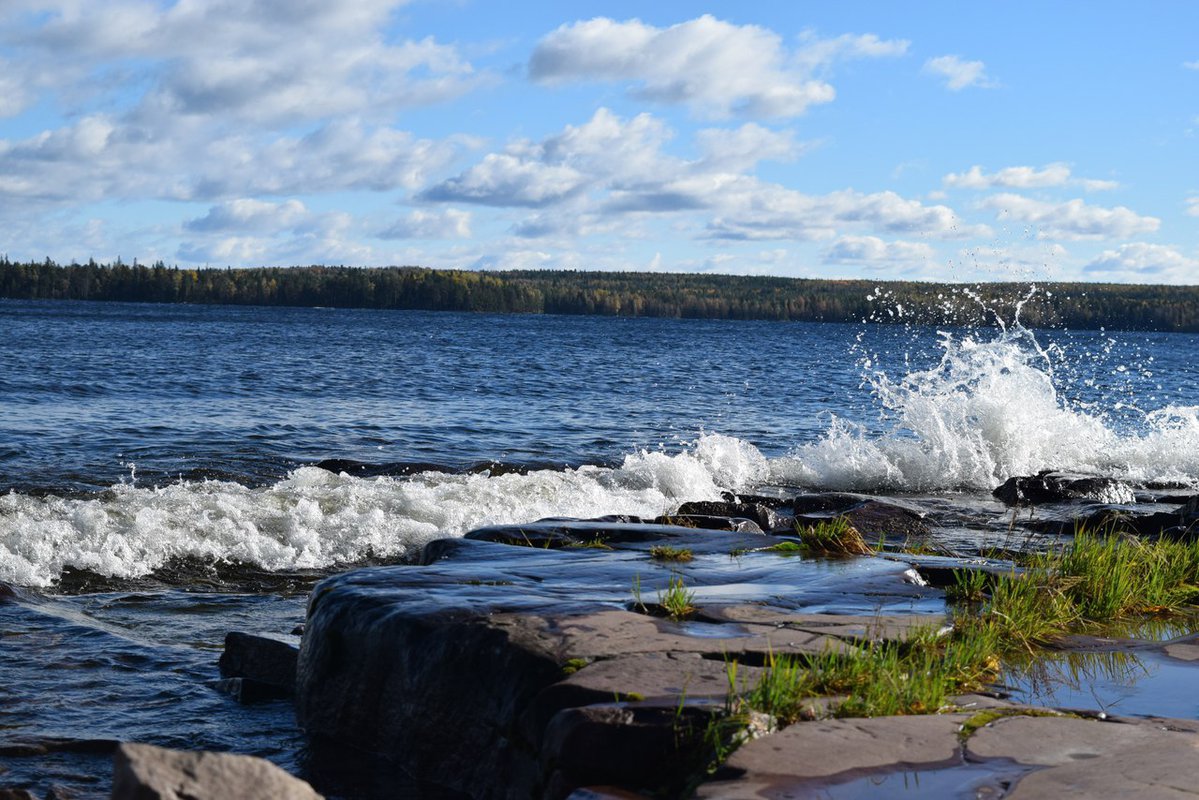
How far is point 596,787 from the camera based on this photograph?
13.5ft

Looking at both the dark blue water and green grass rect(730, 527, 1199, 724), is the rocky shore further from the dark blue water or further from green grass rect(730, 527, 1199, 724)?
the dark blue water

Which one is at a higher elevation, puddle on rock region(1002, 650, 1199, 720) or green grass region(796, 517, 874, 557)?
green grass region(796, 517, 874, 557)

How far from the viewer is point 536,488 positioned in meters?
16.4

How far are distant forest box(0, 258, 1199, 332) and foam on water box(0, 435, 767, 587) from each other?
11406 cm

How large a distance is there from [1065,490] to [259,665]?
12556 millimetres

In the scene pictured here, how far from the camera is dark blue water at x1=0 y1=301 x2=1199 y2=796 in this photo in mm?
7391

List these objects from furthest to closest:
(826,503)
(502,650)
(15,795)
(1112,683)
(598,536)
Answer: (826,503), (598,536), (1112,683), (502,650), (15,795)

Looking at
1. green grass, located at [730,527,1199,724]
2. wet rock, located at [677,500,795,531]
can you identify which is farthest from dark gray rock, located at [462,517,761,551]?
wet rock, located at [677,500,795,531]

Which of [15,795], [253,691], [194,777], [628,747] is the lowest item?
[253,691]

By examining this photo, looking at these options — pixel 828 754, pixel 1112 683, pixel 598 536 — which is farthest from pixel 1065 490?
pixel 828 754

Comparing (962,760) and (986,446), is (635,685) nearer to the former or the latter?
(962,760)

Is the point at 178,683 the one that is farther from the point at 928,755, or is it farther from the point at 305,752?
the point at 928,755

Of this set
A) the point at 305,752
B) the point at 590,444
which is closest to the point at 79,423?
the point at 590,444

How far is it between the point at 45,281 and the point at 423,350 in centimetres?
10185
